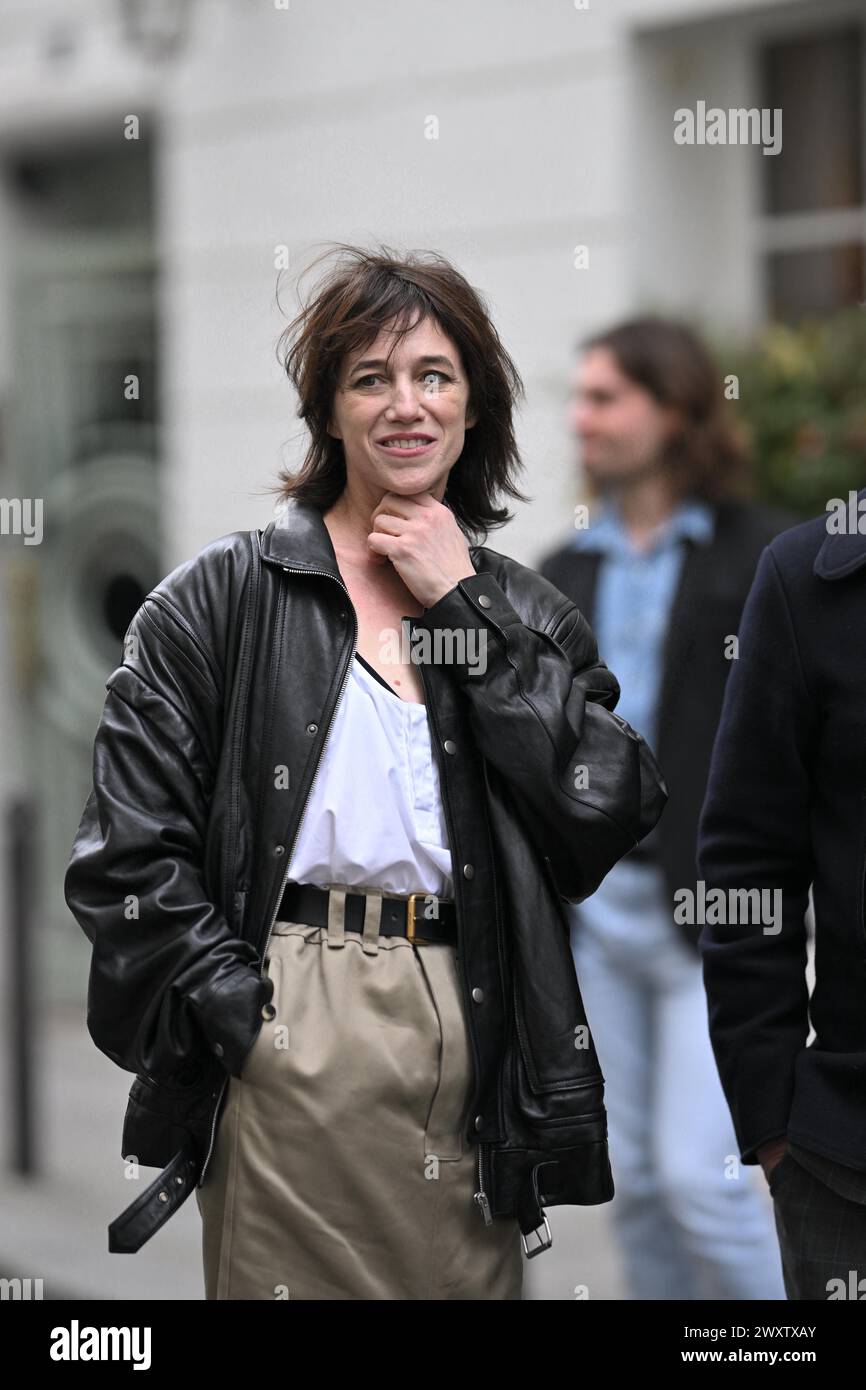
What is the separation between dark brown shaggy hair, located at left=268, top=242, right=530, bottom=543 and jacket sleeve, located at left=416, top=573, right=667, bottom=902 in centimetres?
23

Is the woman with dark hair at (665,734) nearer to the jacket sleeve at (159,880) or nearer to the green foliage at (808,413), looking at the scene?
the green foliage at (808,413)

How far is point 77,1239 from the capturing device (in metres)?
5.99

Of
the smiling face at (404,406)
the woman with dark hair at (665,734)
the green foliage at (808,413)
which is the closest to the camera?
the smiling face at (404,406)

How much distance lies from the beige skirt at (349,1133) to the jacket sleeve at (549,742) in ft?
0.82

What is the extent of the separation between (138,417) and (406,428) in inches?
230

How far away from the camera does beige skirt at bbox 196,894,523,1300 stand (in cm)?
267

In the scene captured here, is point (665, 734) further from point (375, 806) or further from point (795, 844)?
point (375, 806)

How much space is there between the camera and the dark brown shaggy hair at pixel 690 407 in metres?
4.68

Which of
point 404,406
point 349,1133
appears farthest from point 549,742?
point 349,1133

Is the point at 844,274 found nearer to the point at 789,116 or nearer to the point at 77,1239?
the point at 789,116

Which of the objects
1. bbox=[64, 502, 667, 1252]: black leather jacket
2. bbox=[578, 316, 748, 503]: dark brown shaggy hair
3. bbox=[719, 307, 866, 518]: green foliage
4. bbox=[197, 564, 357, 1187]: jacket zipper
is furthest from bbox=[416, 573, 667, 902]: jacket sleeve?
bbox=[719, 307, 866, 518]: green foliage

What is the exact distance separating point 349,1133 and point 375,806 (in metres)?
0.46

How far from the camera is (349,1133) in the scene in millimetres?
2688

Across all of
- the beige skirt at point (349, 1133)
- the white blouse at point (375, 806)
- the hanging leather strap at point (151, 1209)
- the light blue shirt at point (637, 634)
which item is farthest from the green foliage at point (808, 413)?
the hanging leather strap at point (151, 1209)
